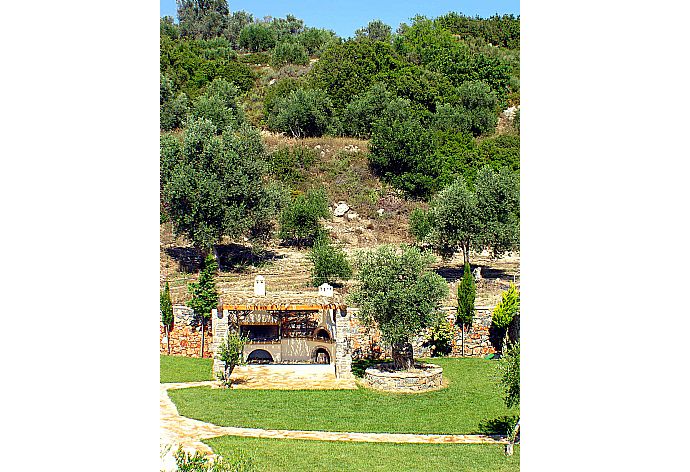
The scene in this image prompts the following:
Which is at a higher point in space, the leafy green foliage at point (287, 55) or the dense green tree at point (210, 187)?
the leafy green foliage at point (287, 55)

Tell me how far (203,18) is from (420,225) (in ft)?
51.7

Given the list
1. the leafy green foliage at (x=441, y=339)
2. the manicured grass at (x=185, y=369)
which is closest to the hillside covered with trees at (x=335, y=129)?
the leafy green foliage at (x=441, y=339)

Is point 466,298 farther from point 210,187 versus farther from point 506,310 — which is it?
point 210,187

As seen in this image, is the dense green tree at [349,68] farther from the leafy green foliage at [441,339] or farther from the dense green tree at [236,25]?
the leafy green foliage at [441,339]

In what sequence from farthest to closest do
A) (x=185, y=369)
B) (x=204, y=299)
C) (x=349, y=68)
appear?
(x=349, y=68) → (x=204, y=299) → (x=185, y=369)

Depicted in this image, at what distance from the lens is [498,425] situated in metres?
7.96

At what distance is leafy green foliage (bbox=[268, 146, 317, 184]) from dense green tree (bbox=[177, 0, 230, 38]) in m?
10.4

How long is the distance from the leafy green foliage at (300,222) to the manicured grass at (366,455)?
782cm

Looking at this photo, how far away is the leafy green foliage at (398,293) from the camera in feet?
28.0

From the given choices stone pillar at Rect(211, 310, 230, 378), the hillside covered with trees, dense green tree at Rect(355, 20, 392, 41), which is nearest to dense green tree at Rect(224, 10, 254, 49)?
the hillside covered with trees

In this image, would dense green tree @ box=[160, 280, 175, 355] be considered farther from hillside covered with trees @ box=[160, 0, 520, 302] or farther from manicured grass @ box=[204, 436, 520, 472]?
manicured grass @ box=[204, 436, 520, 472]

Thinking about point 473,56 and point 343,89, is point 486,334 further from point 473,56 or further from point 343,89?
point 473,56

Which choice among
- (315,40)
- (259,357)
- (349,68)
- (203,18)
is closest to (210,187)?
(259,357)

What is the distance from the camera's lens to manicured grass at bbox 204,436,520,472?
662 cm
